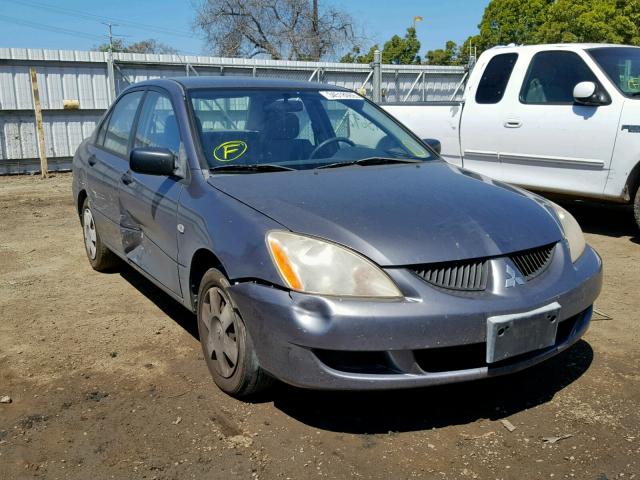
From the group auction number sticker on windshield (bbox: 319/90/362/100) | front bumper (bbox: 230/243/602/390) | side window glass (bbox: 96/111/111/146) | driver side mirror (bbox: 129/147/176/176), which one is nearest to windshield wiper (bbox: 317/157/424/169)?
auction number sticker on windshield (bbox: 319/90/362/100)

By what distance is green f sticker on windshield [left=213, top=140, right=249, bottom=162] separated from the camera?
362 centimetres

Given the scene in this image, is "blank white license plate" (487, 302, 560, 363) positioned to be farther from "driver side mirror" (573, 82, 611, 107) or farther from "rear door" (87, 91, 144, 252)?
"driver side mirror" (573, 82, 611, 107)

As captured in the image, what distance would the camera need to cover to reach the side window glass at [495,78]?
712 cm

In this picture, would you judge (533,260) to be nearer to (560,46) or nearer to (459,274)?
(459,274)

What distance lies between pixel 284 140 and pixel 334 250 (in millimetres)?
1337

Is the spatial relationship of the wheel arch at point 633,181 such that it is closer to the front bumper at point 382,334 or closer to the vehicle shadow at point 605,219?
the vehicle shadow at point 605,219

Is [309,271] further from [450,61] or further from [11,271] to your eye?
[450,61]

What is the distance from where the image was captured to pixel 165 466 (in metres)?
2.70

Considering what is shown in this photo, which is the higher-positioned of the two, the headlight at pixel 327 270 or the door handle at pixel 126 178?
the door handle at pixel 126 178

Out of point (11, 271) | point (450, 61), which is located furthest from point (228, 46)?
point (11, 271)

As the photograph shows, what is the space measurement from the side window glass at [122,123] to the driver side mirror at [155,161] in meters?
1.06

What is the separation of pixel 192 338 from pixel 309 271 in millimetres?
1669

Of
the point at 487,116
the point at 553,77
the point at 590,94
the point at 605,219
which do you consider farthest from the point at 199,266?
the point at 605,219

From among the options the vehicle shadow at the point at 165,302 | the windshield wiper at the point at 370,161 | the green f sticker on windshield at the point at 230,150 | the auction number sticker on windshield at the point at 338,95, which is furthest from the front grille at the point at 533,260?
the vehicle shadow at the point at 165,302
